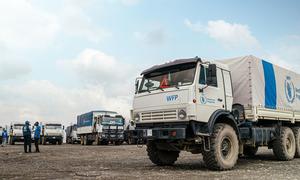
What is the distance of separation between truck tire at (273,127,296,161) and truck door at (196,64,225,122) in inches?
153

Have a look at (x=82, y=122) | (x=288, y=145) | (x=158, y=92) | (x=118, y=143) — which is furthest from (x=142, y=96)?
(x=82, y=122)

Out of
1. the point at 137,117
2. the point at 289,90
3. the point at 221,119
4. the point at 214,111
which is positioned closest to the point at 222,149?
the point at 221,119

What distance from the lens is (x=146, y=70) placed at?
11.2 meters

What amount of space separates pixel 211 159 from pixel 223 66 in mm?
3161

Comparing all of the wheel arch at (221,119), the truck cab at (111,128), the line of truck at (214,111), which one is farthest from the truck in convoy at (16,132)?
the wheel arch at (221,119)

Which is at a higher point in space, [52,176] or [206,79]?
[206,79]

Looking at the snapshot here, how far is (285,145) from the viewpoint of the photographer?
12984 millimetres

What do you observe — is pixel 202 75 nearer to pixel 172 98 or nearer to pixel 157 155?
pixel 172 98

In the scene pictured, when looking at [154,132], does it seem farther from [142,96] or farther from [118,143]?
[118,143]

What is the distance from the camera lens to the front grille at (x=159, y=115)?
9.77 meters

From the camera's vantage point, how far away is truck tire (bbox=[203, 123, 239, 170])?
9633 mm

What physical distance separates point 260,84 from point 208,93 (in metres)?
3.30

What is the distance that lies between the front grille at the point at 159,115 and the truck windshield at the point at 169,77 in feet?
2.61

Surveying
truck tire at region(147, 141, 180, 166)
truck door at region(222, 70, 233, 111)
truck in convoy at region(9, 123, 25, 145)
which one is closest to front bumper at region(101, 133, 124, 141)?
truck in convoy at region(9, 123, 25, 145)
